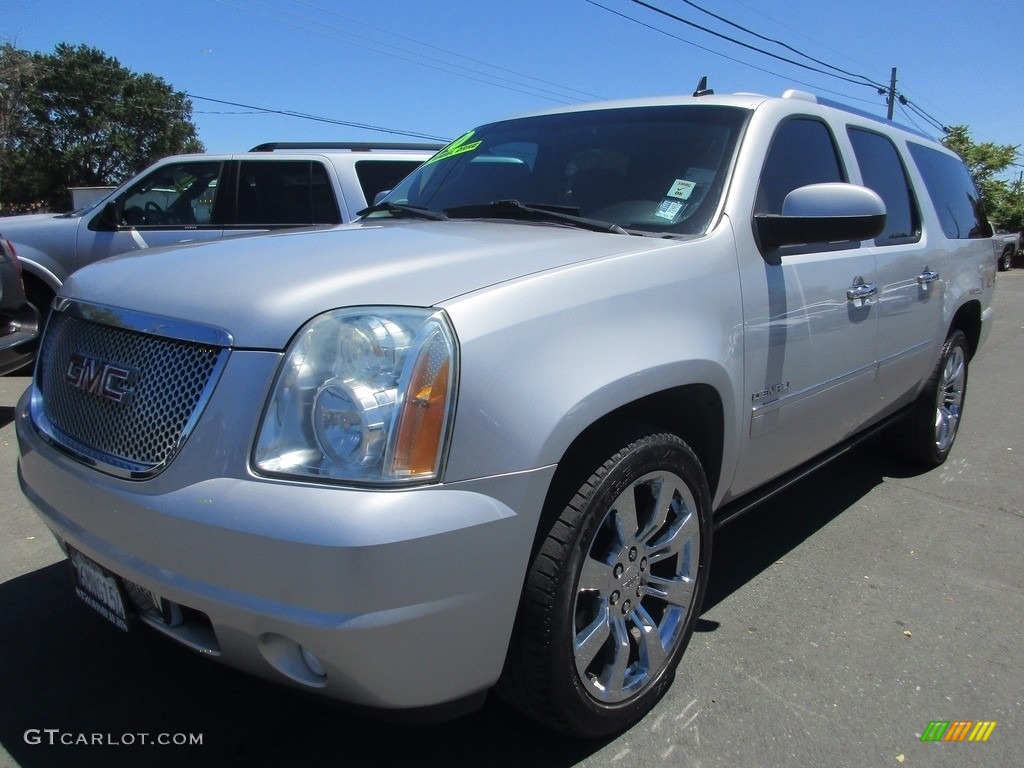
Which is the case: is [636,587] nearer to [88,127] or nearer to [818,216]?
[818,216]

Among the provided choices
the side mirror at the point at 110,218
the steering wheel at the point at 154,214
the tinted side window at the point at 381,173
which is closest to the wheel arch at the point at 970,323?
the tinted side window at the point at 381,173

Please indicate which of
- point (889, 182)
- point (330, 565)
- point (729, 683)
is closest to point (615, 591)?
point (729, 683)

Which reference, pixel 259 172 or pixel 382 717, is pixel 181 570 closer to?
pixel 382 717

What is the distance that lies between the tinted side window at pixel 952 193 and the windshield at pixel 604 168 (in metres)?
1.96

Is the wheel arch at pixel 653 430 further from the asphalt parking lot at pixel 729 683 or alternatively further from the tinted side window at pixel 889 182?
the tinted side window at pixel 889 182

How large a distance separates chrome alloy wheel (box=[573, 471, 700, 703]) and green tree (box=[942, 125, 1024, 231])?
38567 mm

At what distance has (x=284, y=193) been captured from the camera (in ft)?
23.3

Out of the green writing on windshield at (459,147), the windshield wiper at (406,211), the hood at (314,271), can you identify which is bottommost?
the hood at (314,271)

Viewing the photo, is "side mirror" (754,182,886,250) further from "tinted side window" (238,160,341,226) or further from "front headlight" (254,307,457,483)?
"tinted side window" (238,160,341,226)

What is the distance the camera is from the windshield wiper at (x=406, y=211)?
317 cm

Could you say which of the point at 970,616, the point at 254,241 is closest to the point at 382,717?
the point at 254,241

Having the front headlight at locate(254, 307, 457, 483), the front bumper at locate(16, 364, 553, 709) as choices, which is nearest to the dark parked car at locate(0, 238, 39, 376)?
the front bumper at locate(16, 364, 553, 709)

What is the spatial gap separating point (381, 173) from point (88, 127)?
52.2 meters

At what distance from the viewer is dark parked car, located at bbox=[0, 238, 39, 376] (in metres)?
4.96
